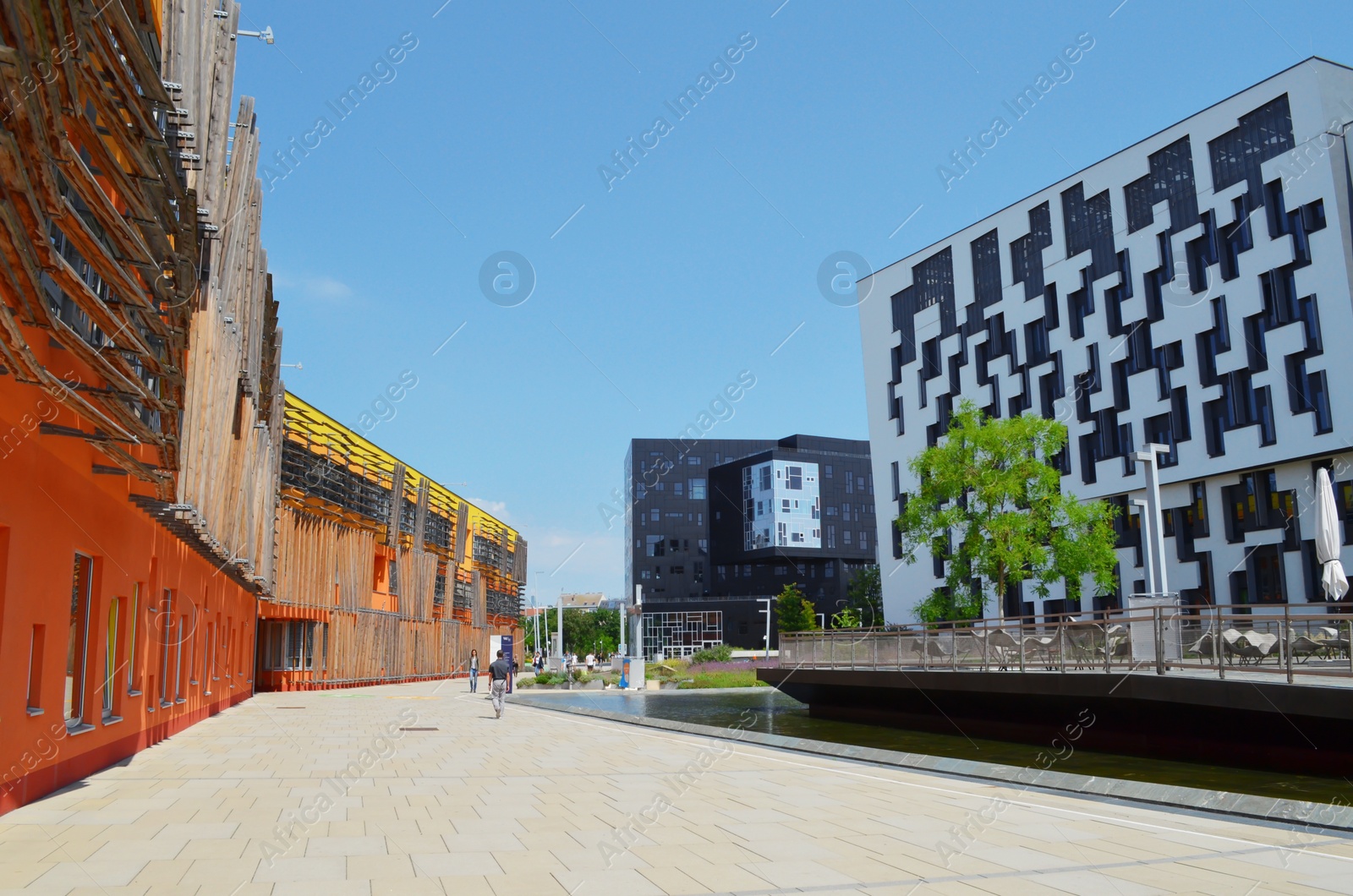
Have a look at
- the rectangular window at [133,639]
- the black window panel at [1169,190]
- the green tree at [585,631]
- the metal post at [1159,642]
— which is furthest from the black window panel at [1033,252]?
the green tree at [585,631]

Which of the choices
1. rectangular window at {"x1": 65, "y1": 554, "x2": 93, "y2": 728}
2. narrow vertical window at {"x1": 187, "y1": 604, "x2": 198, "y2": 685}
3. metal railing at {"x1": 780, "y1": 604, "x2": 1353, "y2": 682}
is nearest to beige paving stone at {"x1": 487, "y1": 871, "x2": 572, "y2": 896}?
rectangular window at {"x1": 65, "y1": 554, "x2": 93, "y2": 728}

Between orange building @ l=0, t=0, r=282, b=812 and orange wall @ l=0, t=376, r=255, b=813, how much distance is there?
0.03m

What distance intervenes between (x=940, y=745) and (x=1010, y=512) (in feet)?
55.4

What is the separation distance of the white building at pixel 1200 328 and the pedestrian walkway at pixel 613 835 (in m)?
23.3

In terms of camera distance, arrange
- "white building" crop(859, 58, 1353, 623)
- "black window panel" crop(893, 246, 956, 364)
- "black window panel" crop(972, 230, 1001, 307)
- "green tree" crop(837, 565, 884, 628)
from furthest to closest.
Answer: "green tree" crop(837, 565, 884, 628) → "black window panel" crop(893, 246, 956, 364) → "black window panel" crop(972, 230, 1001, 307) → "white building" crop(859, 58, 1353, 623)

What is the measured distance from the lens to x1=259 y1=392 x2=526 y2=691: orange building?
36.9 metres

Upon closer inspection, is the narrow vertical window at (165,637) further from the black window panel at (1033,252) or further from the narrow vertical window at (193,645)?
the black window panel at (1033,252)

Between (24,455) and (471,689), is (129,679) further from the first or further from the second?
(471,689)

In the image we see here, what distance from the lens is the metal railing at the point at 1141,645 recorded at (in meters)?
15.7

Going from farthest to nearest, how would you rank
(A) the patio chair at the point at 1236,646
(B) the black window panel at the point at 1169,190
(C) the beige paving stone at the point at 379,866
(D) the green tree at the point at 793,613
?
(D) the green tree at the point at 793,613 < (B) the black window panel at the point at 1169,190 < (A) the patio chair at the point at 1236,646 < (C) the beige paving stone at the point at 379,866

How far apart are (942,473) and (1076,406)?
45.4 ft

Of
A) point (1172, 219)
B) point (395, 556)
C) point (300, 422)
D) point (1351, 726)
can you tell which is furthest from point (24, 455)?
point (1172, 219)

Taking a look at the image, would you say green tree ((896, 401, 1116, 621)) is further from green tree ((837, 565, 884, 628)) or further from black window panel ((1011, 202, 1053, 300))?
green tree ((837, 565, 884, 628))

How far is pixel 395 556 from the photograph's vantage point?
48.8 metres
